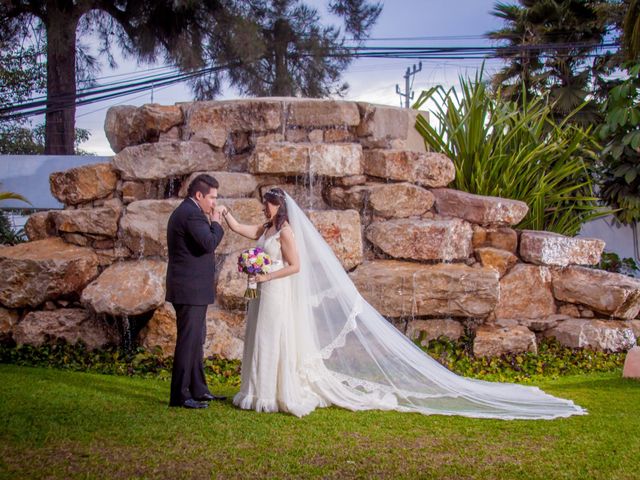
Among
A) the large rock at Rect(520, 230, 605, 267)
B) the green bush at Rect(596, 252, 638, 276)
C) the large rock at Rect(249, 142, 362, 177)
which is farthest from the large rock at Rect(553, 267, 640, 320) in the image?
the large rock at Rect(249, 142, 362, 177)

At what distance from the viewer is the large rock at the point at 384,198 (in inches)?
348

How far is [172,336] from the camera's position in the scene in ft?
26.2

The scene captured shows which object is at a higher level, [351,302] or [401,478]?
[351,302]

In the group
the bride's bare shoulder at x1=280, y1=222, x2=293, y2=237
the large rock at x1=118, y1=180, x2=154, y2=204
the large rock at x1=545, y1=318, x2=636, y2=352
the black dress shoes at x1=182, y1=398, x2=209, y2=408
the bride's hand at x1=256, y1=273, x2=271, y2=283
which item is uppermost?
the large rock at x1=118, y1=180, x2=154, y2=204

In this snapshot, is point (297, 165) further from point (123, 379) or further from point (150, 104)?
point (123, 379)

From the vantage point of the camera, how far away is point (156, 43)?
17281 millimetres

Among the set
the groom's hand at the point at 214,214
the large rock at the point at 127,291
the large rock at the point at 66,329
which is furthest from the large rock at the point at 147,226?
the groom's hand at the point at 214,214

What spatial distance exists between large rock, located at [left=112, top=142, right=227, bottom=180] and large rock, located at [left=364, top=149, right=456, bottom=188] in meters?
2.07

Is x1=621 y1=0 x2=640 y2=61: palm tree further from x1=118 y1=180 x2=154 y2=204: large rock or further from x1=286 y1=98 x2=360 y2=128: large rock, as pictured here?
x1=118 y1=180 x2=154 y2=204: large rock

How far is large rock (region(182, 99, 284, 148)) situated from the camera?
9.00 meters

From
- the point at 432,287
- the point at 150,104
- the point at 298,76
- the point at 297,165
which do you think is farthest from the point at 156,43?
the point at 432,287

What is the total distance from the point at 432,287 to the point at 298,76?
37.5 feet

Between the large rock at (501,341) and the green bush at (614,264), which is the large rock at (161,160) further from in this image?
the green bush at (614,264)

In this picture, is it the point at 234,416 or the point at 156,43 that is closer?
the point at 234,416
